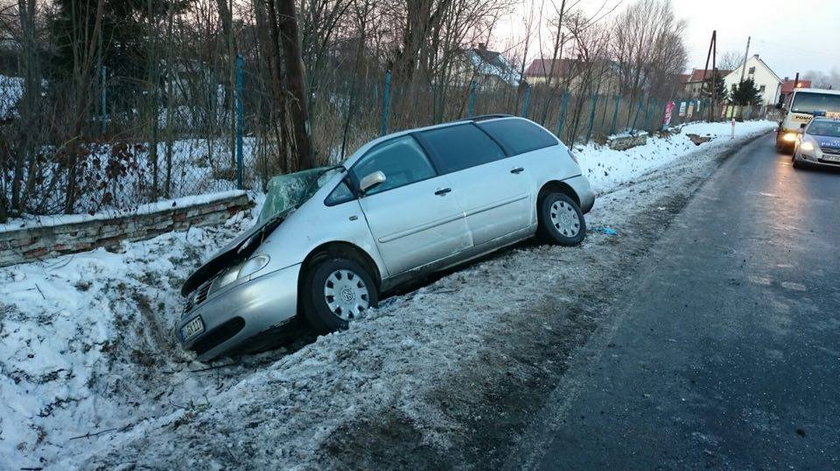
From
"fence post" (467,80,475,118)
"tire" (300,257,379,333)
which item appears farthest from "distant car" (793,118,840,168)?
"tire" (300,257,379,333)

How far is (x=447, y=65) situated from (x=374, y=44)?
75.3 inches

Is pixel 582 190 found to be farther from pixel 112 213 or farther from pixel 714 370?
pixel 112 213

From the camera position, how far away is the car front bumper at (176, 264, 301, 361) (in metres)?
4.44

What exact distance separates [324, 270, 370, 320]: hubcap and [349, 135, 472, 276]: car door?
39cm

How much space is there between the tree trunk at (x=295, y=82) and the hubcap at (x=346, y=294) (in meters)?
3.91

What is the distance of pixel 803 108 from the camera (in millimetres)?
21234

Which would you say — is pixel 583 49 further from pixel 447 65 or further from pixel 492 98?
pixel 447 65

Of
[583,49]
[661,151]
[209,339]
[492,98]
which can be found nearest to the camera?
[209,339]

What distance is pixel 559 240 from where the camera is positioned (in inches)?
258

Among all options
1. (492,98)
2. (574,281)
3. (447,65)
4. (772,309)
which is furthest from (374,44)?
(772,309)

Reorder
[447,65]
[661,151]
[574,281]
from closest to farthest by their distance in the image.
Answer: [574,281]
[447,65]
[661,151]

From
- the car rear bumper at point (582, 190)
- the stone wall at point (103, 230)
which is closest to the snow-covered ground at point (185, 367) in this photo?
the stone wall at point (103, 230)

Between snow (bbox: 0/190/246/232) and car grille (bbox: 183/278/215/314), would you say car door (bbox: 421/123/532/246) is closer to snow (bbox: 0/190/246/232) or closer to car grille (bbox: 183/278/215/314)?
car grille (bbox: 183/278/215/314)

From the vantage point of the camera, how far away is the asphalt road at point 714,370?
2.96 metres
